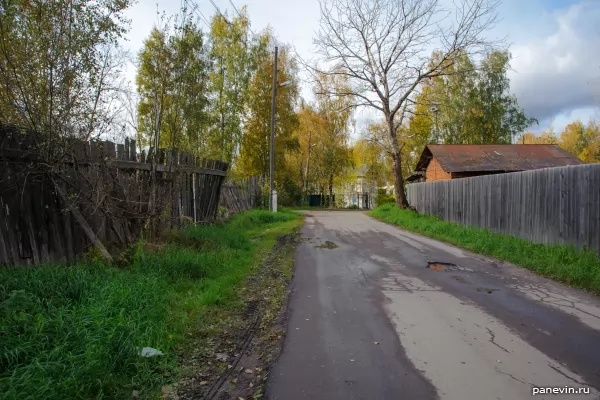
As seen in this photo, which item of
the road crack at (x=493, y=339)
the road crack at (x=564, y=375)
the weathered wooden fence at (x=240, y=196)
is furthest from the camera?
the weathered wooden fence at (x=240, y=196)

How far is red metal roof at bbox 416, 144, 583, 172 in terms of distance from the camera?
916 inches

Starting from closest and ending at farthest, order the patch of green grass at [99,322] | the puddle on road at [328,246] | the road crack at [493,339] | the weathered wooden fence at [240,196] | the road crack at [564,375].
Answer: the patch of green grass at [99,322] < the road crack at [564,375] < the road crack at [493,339] < the puddle on road at [328,246] < the weathered wooden fence at [240,196]

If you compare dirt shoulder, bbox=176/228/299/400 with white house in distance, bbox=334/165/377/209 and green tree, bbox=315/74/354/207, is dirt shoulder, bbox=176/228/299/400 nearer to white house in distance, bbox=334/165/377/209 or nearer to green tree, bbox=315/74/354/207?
green tree, bbox=315/74/354/207

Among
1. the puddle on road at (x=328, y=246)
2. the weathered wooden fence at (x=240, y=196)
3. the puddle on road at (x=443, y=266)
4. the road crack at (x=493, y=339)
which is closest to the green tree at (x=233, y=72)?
the weathered wooden fence at (x=240, y=196)

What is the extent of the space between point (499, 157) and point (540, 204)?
16319mm

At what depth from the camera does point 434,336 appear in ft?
14.4

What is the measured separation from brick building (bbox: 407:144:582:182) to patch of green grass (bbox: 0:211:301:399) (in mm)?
20110

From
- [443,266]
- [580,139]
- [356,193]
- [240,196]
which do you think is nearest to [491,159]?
[240,196]

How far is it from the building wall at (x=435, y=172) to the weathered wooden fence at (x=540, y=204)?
376 inches

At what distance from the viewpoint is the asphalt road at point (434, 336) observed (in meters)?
3.27

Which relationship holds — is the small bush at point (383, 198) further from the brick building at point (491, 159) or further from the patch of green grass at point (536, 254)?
the patch of green grass at point (536, 254)

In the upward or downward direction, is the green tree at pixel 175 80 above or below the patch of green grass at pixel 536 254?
above

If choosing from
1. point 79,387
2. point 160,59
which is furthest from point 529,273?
point 160,59

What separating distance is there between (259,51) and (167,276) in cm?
2787
